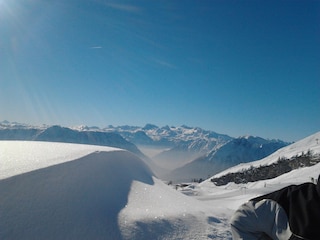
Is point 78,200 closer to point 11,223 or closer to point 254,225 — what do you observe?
point 11,223

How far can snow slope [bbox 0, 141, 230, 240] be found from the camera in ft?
13.9

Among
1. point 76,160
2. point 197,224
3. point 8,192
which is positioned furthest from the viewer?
point 76,160

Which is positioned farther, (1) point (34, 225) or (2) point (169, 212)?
(2) point (169, 212)

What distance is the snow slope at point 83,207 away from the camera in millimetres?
4234

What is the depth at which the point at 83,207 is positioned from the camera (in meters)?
4.99

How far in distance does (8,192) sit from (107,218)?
5.45 feet

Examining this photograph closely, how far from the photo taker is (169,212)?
5836mm

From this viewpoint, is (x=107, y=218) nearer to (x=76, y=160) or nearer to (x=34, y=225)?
(x=34, y=225)

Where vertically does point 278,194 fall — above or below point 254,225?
above

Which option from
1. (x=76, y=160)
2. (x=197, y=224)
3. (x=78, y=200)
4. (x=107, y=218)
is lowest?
(x=197, y=224)

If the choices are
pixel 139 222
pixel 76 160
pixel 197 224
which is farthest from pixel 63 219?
pixel 197 224

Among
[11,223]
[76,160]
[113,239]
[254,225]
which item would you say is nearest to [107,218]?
[113,239]

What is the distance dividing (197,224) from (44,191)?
117 inches

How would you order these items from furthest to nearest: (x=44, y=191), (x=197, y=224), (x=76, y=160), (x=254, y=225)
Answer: (x=76, y=160)
(x=197, y=224)
(x=44, y=191)
(x=254, y=225)
